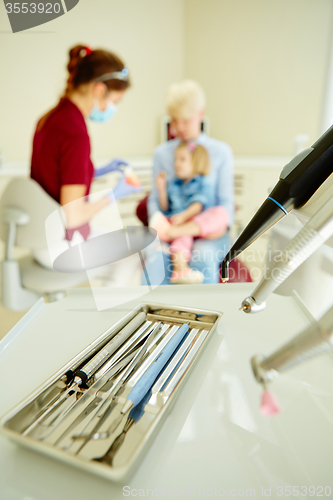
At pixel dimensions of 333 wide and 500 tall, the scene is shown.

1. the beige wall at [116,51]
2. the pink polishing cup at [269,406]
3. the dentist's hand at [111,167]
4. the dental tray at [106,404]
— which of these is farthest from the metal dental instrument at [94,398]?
the beige wall at [116,51]

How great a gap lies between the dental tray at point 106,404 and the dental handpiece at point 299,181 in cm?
15

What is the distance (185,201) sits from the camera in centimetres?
115

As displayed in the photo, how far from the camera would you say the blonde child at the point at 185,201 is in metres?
1.06

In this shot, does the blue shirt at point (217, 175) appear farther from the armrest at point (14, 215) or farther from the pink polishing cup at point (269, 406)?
the pink polishing cup at point (269, 406)

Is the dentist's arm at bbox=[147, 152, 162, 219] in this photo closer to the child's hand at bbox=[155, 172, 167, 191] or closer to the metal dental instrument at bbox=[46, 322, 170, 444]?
the child's hand at bbox=[155, 172, 167, 191]

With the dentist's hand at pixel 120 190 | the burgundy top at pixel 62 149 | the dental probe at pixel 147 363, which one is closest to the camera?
the dental probe at pixel 147 363

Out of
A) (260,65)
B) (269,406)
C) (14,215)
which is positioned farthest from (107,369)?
(260,65)

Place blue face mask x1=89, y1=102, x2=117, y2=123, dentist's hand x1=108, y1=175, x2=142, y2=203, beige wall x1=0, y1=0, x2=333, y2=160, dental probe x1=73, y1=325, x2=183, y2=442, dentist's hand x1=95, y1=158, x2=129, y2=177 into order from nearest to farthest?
1. dental probe x1=73, y1=325, x2=183, y2=442
2. blue face mask x1=89, y1=102, x2=117, y2=123
3. dentist's hand x1=108, y1=175, x2=142, y2=203
4. dentist's hand x1=95, y1=158, x2=129, y2=177
5. beige wall x1=0, y1=0, x2=333, y2=160

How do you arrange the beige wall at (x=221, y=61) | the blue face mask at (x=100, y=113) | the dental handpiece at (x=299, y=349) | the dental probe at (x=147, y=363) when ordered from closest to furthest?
the dental handpiece at (x=299, y=349) → the dental probe at (x=147, y=363) → the blue face mask at (x=100, y=113) → the beige wall at (x=221, y=61)

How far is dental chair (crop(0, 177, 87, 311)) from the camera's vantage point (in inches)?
33.9

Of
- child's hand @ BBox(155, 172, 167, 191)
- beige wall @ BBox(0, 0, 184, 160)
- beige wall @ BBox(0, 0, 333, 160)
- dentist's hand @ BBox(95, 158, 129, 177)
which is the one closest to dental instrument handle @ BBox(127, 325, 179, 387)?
child's hand @ BBox(155, 172, 167, 191)

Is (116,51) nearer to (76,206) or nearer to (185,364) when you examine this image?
(76,206)

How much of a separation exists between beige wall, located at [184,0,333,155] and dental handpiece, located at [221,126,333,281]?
1852 millimetres

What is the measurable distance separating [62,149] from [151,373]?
0.76 metres
